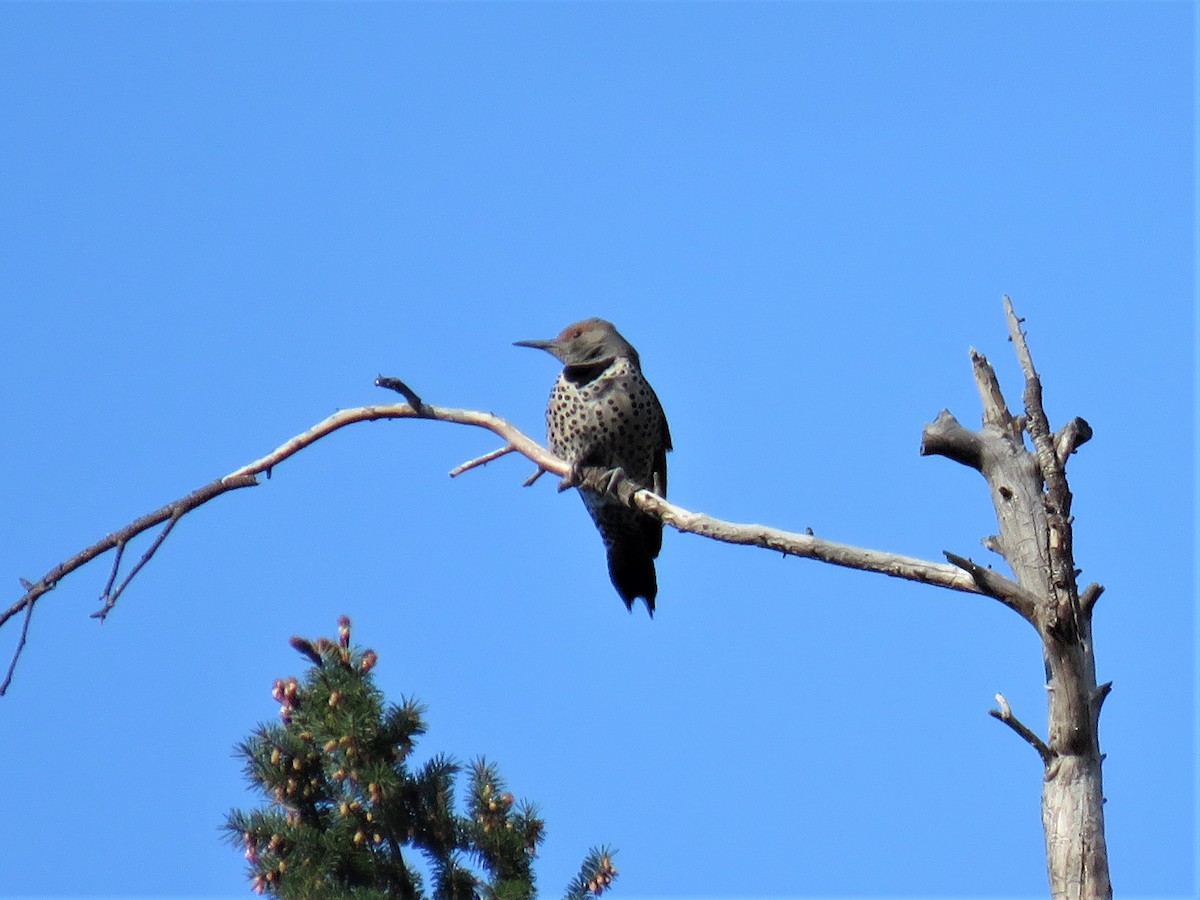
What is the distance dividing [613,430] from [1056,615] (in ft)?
10.0

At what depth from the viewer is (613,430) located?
669 cm

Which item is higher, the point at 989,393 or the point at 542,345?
the point at 542,345

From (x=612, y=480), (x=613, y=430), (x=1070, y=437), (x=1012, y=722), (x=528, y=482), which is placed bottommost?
(x=1012, y=722)

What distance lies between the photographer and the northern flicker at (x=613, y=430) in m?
6.72

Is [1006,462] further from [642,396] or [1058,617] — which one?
[642,396]

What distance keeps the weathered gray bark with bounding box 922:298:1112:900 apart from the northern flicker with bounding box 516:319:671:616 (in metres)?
2.60

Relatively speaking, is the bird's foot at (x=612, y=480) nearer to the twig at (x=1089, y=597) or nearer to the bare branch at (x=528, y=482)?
the bare branch at (x=528, y=482)

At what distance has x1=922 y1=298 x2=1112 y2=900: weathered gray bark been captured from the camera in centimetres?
383

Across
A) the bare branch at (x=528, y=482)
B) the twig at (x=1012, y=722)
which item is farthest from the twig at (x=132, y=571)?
the twig at (x=1012, y=722)

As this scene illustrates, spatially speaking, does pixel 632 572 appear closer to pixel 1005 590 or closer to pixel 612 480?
pixel 612 480

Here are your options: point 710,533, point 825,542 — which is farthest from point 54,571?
point 825,542

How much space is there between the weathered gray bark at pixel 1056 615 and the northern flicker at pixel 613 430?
103 inches

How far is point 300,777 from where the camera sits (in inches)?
203

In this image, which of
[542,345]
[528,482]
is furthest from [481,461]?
[542,345]
